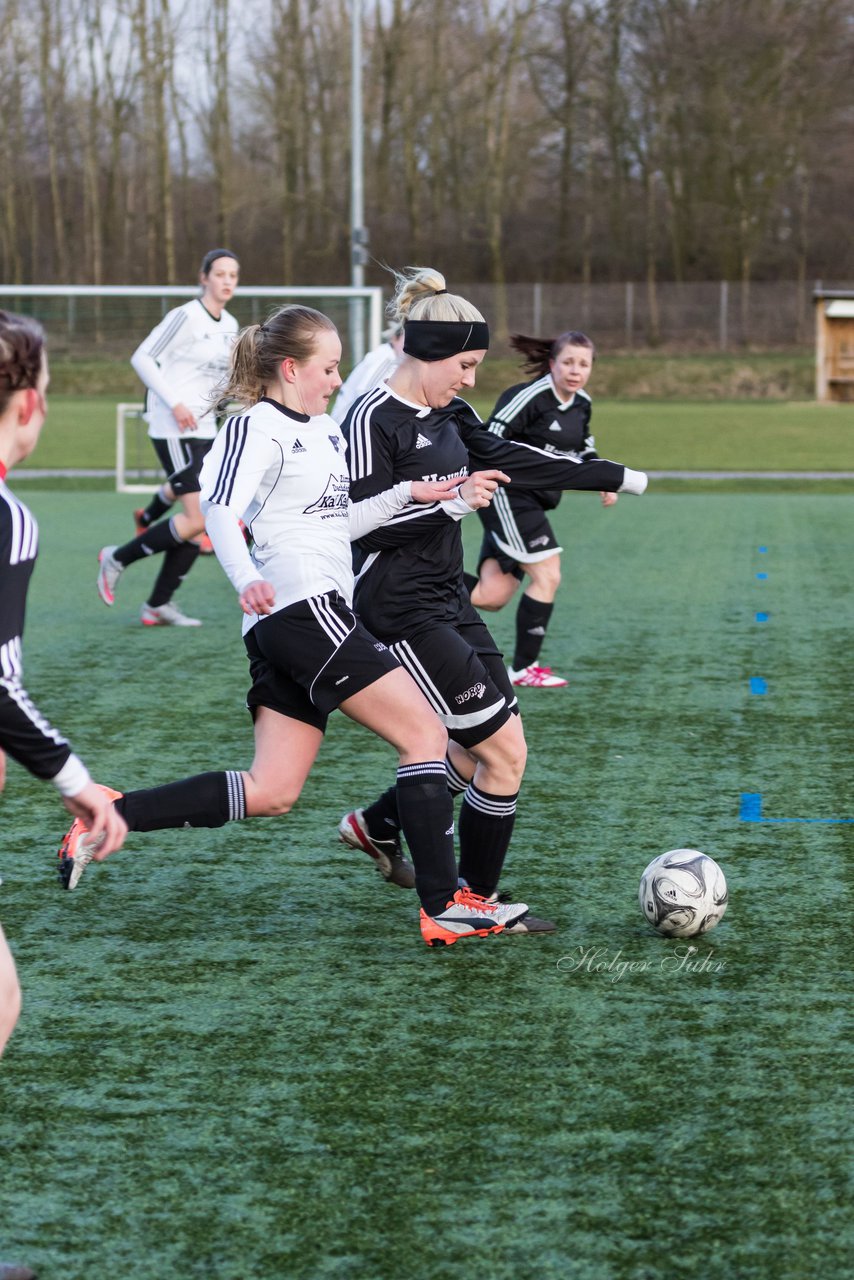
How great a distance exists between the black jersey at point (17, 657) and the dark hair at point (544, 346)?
5.21 m

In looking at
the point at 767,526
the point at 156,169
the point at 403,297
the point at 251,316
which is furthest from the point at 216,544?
the point at 156,169

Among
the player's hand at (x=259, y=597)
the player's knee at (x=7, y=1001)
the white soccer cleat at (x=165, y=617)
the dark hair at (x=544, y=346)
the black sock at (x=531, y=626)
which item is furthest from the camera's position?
the white soccer cleat at (x=165, y=617)

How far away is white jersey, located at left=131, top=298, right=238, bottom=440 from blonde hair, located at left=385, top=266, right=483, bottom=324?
481 centimetres

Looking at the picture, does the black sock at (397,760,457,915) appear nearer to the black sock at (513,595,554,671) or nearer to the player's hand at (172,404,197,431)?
the black sock at (513,595,554,671)

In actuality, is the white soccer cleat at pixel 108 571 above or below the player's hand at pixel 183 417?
below

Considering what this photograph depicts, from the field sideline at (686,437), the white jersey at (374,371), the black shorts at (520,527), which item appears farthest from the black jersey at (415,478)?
the field sideline at (686,437)

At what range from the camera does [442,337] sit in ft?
13.6

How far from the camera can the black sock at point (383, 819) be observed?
4.62 metres

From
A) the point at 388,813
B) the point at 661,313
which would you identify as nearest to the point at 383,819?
the point at 388,813

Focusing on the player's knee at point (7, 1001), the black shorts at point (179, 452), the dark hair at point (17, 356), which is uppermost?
the dark hair at point (17, 356)

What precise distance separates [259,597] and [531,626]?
445cm

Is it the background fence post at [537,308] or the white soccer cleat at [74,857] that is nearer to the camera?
the white soccer cleat at [74,857]

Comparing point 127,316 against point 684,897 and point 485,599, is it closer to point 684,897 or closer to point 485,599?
point 485,599

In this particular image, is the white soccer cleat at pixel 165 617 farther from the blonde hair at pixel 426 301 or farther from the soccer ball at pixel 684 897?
the soccer ball at pixel 684 897
